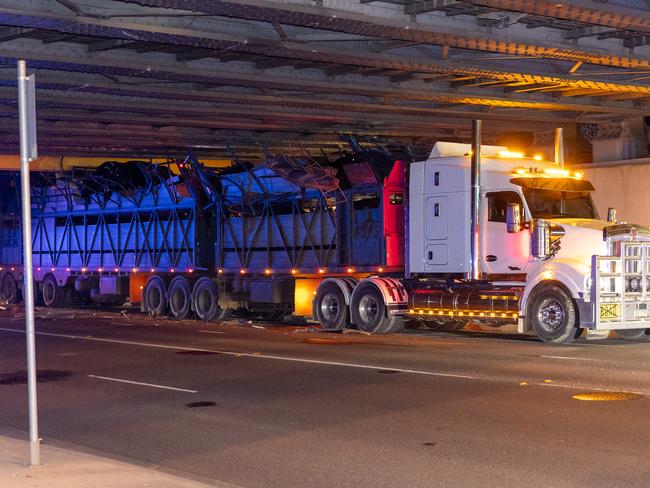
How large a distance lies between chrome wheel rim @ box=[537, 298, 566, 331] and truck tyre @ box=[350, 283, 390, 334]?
13.3ft

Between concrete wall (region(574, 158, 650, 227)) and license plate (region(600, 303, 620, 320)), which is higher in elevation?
concrete wall (region(574, 158, 650, 227))

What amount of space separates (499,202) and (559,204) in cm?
118

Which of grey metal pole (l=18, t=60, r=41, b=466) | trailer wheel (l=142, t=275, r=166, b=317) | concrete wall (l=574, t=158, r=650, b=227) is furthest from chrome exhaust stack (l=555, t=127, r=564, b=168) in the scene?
grey metal pole (l=18, t=60, r=41, b=466)

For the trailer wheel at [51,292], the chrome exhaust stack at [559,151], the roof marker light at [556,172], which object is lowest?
the trailer wheel at [51,292]

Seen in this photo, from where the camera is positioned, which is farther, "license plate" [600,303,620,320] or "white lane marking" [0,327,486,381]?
"license plate" [600,303,620,320]

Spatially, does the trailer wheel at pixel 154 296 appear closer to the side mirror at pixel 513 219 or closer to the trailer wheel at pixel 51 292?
the trailer wheel at pixel 51 292

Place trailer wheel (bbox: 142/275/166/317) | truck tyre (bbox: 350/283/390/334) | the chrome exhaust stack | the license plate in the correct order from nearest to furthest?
the license plate, the chrome exhaust stack, truck tyre (bbox: 350/283/390/334), trailer wheel (bbox: 142/275/166/317)

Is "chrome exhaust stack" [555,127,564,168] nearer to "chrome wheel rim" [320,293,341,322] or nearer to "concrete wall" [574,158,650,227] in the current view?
"concrete wall" [574,158,650,227]

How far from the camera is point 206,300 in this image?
2797cm

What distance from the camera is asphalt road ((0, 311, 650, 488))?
8.39 metres

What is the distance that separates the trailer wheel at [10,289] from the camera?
3769cm

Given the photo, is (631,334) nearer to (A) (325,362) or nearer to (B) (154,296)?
(A) (325,362)

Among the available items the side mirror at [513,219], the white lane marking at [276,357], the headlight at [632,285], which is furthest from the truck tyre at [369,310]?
the headlight at [632,285]

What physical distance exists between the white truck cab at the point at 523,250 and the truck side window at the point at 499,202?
2 cm
